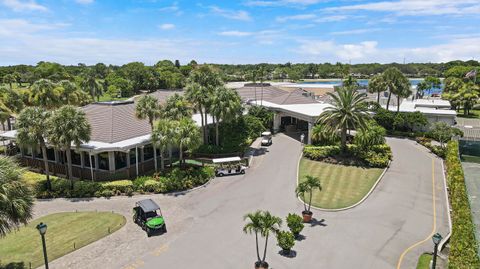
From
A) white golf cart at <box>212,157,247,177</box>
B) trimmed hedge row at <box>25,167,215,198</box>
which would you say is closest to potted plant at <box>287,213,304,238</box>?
trimmed hedge row at <box>25,167,215,198</box>

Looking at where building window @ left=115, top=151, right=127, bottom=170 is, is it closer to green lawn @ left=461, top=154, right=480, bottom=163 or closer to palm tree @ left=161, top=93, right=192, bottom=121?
palm tree @ left=161, top=93, right=192, bottom=121

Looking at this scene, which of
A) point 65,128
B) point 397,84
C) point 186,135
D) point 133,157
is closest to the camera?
point 65,128

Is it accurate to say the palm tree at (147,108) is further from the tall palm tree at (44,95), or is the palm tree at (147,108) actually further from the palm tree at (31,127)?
the tall palm tree at (44,95)

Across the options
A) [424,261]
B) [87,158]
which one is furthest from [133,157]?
[424,261]

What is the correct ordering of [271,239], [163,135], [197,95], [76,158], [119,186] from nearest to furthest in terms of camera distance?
[271,239] → [119,186] → [163,135] → [76,158] → [197,95]

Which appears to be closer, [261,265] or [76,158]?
[261,265]

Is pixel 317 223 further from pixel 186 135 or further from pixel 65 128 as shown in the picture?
pixel 65 128
